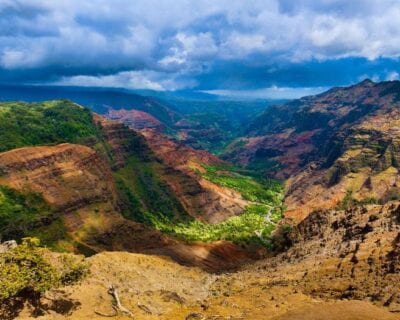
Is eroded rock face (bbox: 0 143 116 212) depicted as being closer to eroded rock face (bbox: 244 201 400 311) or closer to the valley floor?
the valley floor

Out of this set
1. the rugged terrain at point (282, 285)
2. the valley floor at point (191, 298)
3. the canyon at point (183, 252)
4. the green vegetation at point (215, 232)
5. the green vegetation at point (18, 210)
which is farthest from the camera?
the green vegetation at point (215, 232)

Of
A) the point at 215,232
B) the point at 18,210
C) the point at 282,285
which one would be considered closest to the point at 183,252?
the point at 18,210

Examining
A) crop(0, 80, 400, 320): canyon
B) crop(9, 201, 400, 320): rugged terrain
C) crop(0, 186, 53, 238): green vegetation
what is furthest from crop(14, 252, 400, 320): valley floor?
crop(0, 186, 53, 238): green vegetation

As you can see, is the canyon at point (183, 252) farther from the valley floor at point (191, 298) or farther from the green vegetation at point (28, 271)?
the green vegetation at point (28, 271)

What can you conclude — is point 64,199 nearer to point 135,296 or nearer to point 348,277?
point 135,296

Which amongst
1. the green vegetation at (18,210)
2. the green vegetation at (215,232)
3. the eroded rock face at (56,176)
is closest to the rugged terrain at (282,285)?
the green vegetation at (18,210)

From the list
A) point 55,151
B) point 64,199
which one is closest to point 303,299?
point 64,199

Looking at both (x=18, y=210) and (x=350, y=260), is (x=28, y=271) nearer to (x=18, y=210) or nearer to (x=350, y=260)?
(x=350, y=260)

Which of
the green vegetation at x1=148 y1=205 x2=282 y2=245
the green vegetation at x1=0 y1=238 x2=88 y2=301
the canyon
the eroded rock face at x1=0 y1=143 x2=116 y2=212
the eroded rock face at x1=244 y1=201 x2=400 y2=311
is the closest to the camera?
the green vegetation at x1=0 y1=238 x2=88 y2=301
